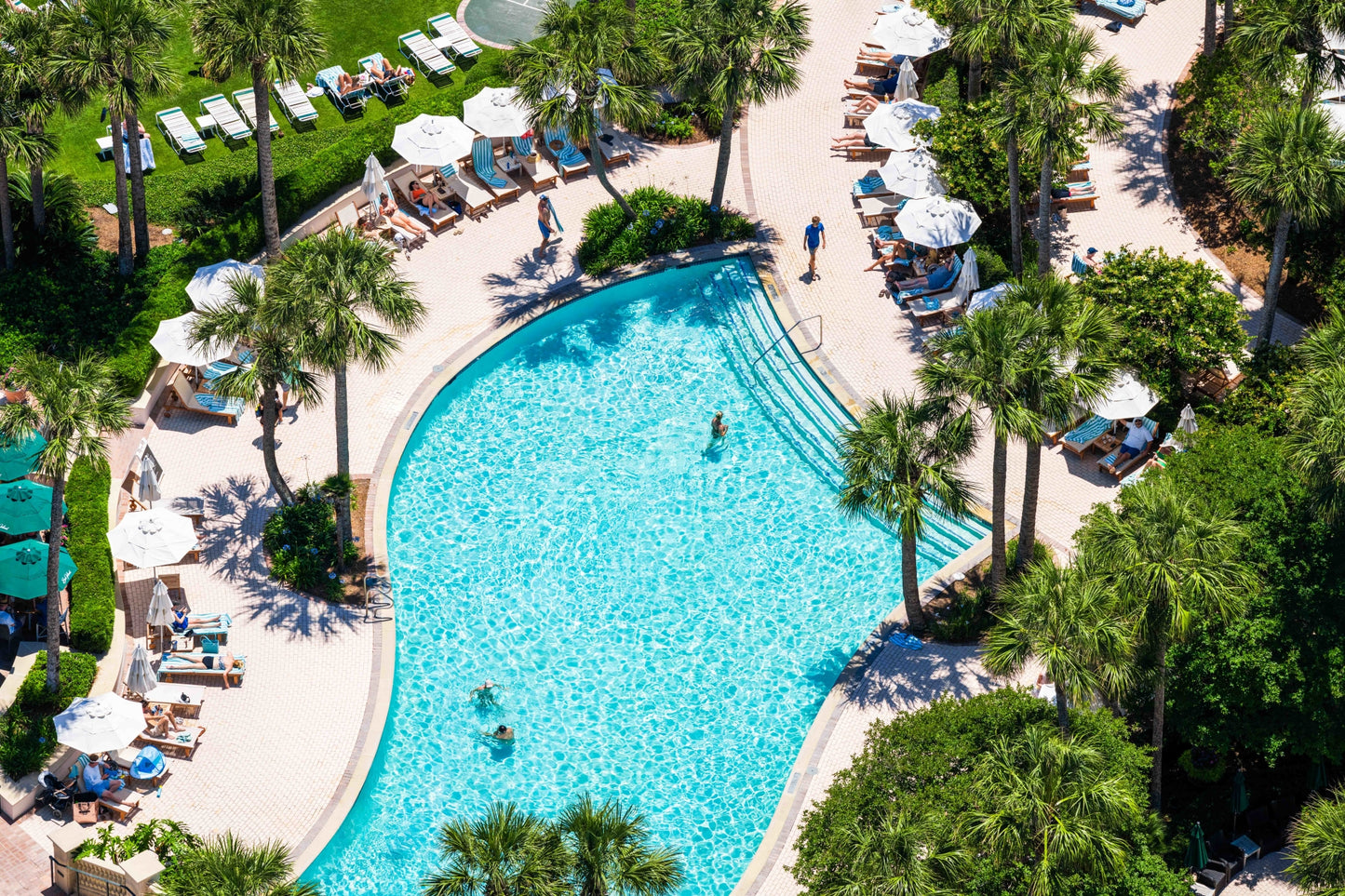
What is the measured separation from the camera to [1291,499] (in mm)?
39188

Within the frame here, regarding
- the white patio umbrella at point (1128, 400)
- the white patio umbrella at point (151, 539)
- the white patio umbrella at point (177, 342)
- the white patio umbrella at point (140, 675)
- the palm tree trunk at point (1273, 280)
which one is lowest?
the white patio umbrella at point (140, 675)

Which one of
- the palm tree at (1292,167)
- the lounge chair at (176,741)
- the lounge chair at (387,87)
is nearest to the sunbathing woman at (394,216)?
the lounge chair at (387,87)

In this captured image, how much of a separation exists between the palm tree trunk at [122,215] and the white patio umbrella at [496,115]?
1068cm

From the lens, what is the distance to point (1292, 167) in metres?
43.8

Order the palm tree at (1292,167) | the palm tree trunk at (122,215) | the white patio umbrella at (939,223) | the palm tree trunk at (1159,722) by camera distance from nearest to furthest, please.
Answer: the palm tree trunk at (1159,722) → the palm tree at (1292,167) → the palm tree trunk at (122,215) → the white patio umbrella at (939,223)

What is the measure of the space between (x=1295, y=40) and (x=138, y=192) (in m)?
33.1

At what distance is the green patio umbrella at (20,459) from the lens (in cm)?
4319

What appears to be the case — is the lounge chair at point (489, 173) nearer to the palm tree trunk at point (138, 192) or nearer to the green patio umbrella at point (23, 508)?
the palm tree trunk at point (138, 192)

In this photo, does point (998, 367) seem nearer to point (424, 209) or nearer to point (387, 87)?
point (424, 209)

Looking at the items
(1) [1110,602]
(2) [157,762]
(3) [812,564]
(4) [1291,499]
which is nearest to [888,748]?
(1) [1110,602]

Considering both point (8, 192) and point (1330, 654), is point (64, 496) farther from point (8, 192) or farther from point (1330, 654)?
point (1330, 654)

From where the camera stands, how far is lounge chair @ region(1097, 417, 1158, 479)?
45875 millimetres

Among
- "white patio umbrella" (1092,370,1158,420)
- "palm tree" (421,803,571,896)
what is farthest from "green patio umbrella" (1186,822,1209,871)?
"palm tree" (421,803,571,896)

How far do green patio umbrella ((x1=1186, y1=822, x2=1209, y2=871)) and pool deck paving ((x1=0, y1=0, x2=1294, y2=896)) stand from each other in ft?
19.5
